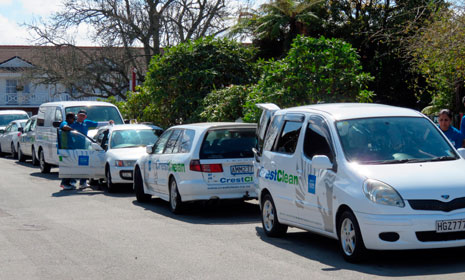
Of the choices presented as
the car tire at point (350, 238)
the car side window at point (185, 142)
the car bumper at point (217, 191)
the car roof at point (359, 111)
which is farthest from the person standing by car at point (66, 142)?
the car tire at point (350, 238)

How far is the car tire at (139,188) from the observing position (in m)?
15.0

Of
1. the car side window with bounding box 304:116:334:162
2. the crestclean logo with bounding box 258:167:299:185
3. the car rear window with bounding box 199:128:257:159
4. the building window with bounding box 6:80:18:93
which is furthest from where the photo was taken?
the building window with bounding box 6:80:18:93

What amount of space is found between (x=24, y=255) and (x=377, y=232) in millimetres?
4325

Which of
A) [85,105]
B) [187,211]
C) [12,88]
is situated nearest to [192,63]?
[85,105]

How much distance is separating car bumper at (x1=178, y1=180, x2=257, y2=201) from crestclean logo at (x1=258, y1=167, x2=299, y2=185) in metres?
1.77

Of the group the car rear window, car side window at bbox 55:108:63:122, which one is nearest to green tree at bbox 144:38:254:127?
car side window at bbox 55:108:63:122

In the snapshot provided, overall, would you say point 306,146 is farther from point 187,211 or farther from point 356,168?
point 187,211

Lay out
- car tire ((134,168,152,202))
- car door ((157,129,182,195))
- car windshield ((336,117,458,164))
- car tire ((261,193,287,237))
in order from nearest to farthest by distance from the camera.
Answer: car windshield ((336,117,458,164)) < car tire ((261,193,287,237)) < car door ((157,129,182,195)) < car tire ((134,168,152,202))

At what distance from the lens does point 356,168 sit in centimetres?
810

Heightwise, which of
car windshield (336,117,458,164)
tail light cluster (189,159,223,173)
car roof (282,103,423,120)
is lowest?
tail light cluster (189,159,223,173)

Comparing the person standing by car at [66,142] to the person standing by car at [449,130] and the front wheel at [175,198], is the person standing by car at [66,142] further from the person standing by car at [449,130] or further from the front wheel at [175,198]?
the person standing by car at [449,130]

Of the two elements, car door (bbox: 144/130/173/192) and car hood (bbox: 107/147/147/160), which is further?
car hood (bbox: 107/147/147/160)

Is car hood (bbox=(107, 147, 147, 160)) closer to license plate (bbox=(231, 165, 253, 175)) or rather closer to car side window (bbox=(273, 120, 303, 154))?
license plate (bbox=(231, 165, 253, 175))

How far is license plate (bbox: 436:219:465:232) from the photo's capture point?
296 inches
